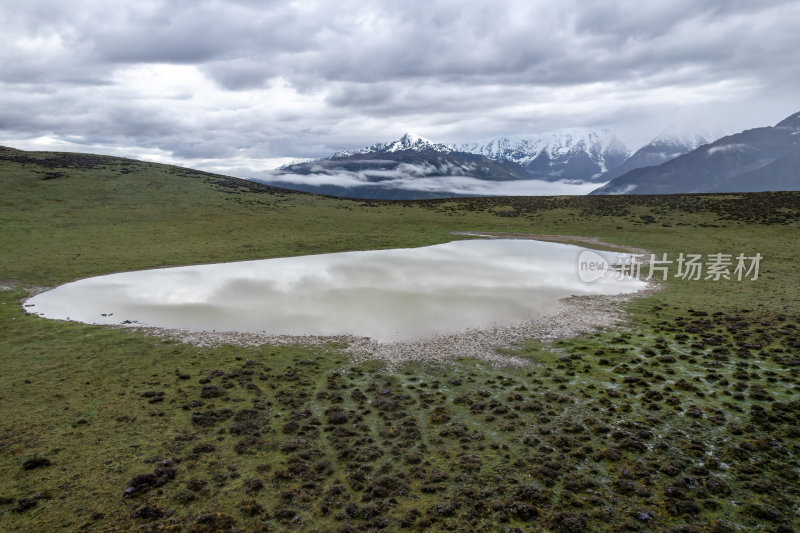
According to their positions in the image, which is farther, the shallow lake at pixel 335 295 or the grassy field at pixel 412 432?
the shallow lake at pixel 335 295

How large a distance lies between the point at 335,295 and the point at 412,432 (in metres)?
23.3

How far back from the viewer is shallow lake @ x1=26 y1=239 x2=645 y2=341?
3147 cm

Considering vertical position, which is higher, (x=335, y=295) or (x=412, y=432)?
(x=335, y=295)

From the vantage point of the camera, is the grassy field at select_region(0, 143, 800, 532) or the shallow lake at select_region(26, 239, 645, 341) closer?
the grassy field at select_region(0, 143, 800, 532)

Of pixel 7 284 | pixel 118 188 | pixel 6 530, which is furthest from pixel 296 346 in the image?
pixel 118 188

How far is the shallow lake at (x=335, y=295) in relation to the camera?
3147cm

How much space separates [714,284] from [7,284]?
233ft

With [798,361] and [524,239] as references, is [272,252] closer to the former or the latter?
[524,239]

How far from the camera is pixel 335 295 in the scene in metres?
39.1

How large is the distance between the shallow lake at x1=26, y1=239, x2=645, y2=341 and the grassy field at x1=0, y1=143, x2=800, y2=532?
4.18 metres

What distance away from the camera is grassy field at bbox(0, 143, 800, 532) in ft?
42.0

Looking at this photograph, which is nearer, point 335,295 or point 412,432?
point 412,432

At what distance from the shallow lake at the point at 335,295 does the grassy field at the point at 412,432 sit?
4175mm

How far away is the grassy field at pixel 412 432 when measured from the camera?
1281cm
